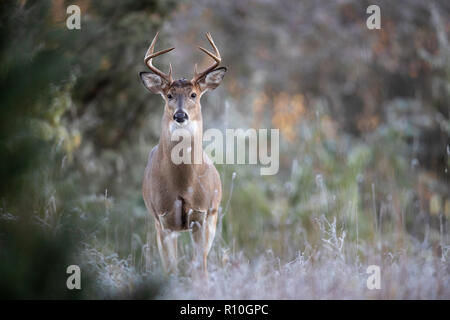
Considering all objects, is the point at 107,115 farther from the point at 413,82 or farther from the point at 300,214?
the point at 413,82

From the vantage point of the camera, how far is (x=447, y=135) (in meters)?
11.9

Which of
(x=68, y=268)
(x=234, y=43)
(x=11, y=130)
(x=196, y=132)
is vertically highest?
(x=234, y=43)

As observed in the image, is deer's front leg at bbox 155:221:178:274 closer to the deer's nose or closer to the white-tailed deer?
the white-tailed deer

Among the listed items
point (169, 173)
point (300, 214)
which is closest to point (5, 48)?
point (169, 173)

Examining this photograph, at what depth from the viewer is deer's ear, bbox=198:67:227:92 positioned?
610cm

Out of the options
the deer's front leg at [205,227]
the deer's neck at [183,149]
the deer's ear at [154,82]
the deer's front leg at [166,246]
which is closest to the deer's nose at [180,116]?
the deer's neck at [183,149]

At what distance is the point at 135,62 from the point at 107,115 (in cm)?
129

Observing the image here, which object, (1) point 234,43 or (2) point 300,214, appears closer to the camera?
(2) point 300,214

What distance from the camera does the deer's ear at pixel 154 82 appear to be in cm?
605

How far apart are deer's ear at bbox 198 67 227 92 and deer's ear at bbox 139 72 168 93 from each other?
1.28ft

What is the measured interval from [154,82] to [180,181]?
115 cm

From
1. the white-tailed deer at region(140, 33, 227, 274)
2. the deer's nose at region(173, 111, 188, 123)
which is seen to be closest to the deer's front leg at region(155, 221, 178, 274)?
the white-tailed deer at region(140, 33, 227, 274)

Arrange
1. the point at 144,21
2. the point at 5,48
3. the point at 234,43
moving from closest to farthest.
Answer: the point at 5,48
the point at 144,21
the point at 234,43
